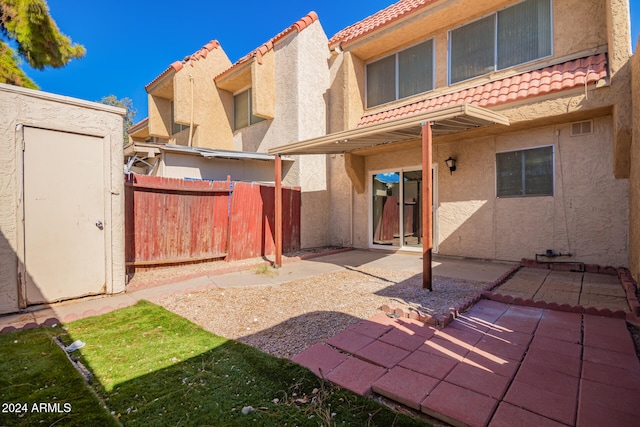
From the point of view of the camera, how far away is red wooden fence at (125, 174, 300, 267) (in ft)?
25.8

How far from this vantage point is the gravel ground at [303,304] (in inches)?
167

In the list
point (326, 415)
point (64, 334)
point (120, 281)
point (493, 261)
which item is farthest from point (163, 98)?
point (326, 415)

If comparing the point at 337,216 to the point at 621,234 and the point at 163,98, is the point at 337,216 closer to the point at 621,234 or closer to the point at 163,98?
the point at 621,234

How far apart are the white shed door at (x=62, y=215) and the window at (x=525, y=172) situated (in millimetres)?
9470

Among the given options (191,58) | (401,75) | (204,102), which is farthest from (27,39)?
(401,75)

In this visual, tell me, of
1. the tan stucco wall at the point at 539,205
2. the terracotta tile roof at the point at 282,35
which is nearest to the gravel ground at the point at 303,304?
the tan stucco wall at the point at 539,205

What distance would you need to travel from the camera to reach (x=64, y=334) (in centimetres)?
431

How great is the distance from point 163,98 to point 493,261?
17143 mm

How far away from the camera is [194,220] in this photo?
8820 millimetres

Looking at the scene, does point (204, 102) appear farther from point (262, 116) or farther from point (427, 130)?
point (427, 130)

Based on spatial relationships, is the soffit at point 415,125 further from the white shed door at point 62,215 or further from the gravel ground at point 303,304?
the white shed door at point 62,215

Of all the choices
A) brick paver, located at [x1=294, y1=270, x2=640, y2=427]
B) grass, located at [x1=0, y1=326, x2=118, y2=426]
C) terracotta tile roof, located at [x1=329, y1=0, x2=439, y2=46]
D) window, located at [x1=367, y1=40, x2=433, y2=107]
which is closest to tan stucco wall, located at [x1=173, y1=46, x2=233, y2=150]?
terracotta tile roof, located at [x1=329, y1=0, x2=439, y2=46]

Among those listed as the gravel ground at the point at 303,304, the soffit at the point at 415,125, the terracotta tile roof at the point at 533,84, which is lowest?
the gravel ground at the point at 303,304

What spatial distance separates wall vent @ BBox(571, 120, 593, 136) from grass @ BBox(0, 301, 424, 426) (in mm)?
8142
